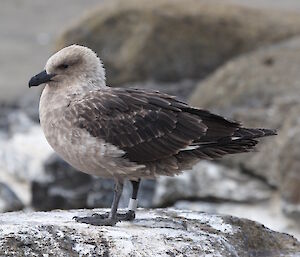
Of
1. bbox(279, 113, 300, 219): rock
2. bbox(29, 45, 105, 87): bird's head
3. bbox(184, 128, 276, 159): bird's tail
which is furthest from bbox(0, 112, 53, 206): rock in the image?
bbox(184, 128, 276, 159): bird's tail

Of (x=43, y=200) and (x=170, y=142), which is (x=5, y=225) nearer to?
(x=170, y=142)

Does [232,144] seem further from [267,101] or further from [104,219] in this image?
[267,101]

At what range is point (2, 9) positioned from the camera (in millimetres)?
22750

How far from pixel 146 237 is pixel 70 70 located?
1.63 m

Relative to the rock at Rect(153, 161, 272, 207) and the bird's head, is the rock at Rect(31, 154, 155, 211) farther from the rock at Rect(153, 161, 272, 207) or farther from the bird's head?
the bird's head

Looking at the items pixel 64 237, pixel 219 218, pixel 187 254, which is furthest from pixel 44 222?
pixel 219 218

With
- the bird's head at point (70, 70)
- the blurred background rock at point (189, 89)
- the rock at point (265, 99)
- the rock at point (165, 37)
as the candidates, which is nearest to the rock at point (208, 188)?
the blurred background rock at point (189, 89)

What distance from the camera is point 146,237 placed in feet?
23.1

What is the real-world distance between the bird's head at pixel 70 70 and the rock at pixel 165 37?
8.88m

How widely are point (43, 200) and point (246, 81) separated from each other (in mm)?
3784

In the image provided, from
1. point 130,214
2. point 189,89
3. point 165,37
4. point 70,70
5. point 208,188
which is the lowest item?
point 130,214

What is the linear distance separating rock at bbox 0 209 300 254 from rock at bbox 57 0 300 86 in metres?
8.88

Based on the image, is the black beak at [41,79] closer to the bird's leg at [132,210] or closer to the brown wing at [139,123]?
the brown wing at [139,123]

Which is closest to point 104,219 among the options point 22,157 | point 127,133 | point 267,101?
point 127,133
